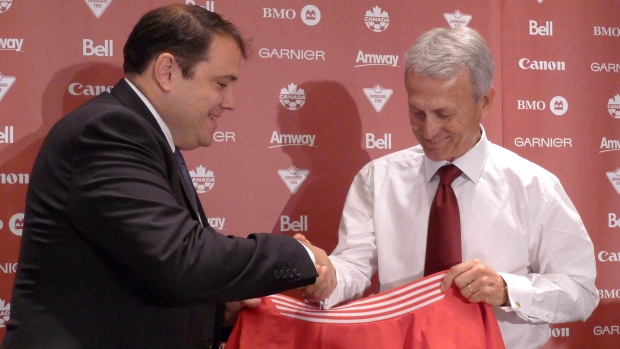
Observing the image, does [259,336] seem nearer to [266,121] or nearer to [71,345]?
[71,345]

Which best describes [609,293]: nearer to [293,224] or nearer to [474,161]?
[474,161]

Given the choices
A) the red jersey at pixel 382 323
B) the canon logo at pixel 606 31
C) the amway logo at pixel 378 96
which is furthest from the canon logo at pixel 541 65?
the red jersey at pixel 382 323

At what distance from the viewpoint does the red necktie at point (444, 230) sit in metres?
2.17

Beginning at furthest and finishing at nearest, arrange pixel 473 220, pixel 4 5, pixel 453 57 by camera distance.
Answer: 1. pixel 4 5
2. pixel 473 220
3. pixel 453 57

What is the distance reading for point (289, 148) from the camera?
2.84 metres

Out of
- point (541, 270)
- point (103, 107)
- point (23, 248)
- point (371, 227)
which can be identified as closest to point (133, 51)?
point (103, 107)

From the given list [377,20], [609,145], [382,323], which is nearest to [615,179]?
Answer: [609,145]

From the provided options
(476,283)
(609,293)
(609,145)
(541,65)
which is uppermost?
(541,65)

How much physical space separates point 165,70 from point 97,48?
1000 mm

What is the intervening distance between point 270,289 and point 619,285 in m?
2.20

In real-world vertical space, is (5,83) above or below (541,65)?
below

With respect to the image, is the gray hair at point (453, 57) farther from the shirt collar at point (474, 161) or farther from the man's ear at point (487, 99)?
the shirt collar at point (474, 161)

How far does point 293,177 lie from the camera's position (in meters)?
2.85

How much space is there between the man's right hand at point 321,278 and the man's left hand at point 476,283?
338 millimetres
